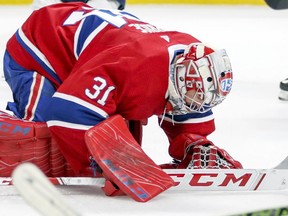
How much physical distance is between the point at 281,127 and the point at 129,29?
990mm

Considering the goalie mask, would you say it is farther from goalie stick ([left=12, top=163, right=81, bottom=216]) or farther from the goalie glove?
goalie stick ([left=12, top=163, right=81, bottom=216])

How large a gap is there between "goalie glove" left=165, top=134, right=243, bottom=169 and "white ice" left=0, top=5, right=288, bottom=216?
137 millimetres

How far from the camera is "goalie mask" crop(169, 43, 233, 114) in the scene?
197cm

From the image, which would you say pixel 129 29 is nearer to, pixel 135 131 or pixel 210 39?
pixel 135 131

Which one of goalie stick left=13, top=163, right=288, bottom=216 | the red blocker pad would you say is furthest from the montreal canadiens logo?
goalie stick left=13, top=163, right=288, bottom=216

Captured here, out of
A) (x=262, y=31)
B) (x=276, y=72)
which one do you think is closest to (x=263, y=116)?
(x=276, y=72)

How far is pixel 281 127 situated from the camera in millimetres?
2916

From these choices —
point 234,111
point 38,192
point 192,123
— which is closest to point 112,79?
point 192,123

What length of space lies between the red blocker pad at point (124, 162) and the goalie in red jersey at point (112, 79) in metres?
0.04

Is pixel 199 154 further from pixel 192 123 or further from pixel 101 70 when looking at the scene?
pixel 101 70

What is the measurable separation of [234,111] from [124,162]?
1.30 m

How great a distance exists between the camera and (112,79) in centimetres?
195

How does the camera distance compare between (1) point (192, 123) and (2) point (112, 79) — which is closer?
(2) point (112, 79)

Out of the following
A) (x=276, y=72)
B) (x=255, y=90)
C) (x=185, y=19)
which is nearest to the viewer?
(x=255, y=90)
